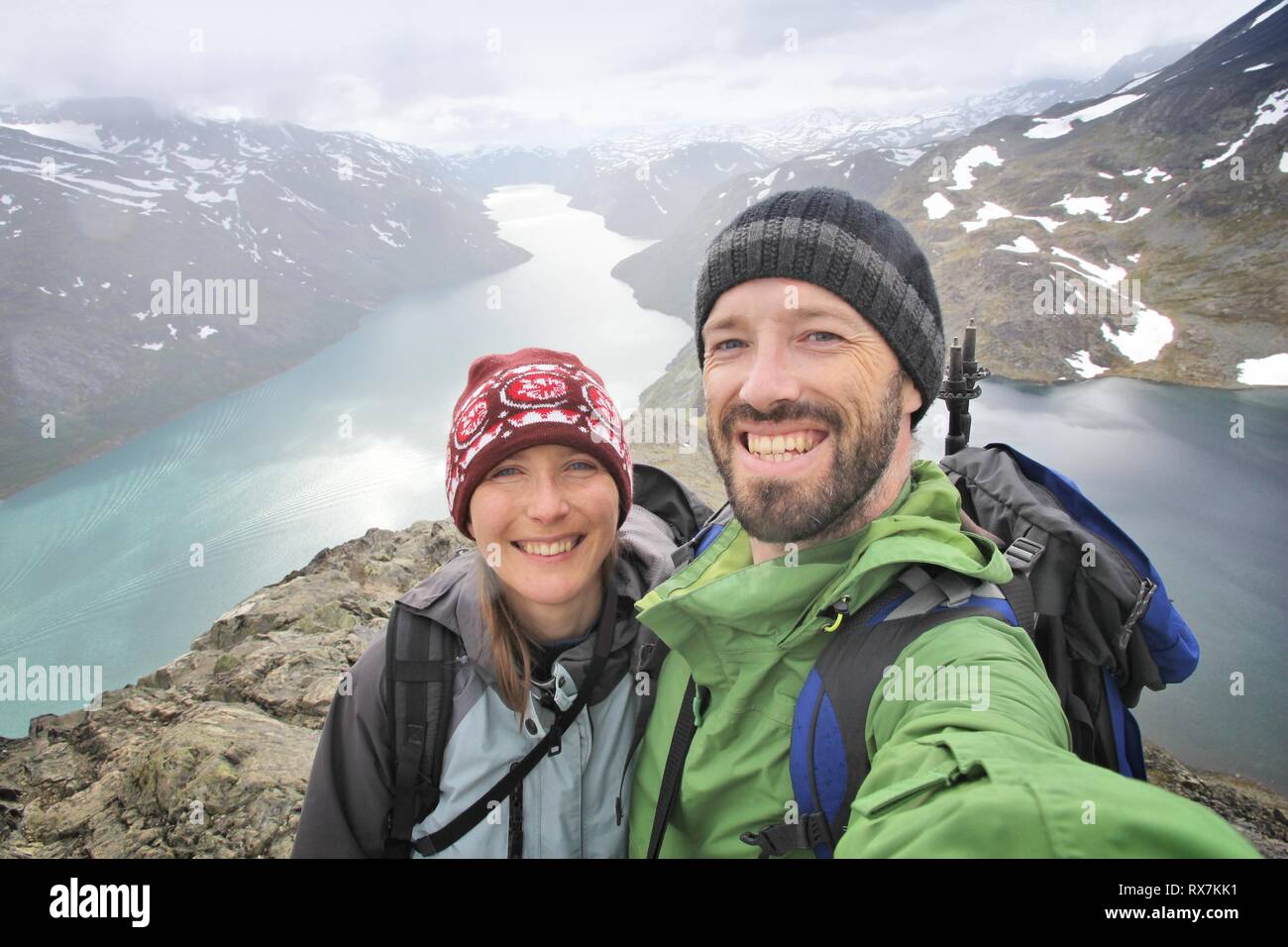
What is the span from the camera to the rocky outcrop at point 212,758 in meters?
7.20

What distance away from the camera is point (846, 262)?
3.34 metres

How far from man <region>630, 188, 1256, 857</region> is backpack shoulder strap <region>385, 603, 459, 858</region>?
3.47 ft

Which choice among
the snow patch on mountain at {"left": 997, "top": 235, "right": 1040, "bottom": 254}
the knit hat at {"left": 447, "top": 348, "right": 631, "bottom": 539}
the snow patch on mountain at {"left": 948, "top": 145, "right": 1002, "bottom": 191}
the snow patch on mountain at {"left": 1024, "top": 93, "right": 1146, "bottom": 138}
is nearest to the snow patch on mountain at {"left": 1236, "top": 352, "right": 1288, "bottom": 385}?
the snow patch on mountain at {"left": 997, "top": 235, "right": 1040, "bottom": 254}

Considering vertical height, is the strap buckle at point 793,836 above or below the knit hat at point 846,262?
below

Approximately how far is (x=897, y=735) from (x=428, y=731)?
2270mm

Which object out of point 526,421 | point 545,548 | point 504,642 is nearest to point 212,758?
point 504,642

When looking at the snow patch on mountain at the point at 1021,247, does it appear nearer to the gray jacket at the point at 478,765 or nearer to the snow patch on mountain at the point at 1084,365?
the snow patch on mountain at the point at 1084,365

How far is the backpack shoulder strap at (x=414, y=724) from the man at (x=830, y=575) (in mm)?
1057

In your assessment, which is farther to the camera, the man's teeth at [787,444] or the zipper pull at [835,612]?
the man's teeth at [787,444]

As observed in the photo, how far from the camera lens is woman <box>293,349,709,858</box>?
3.26 metres

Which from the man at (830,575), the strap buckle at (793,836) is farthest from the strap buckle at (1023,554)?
the strap buckle at (793,836)

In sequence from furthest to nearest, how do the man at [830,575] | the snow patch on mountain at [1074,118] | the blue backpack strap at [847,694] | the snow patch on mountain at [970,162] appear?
the snow patch on mountain at [1074,118] → the snow patch on mountain at [970,162] → the blue backpack strap at [847,694] → the man at [830,575]

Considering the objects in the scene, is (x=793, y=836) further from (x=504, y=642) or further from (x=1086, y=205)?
(x=1086, y=205)
